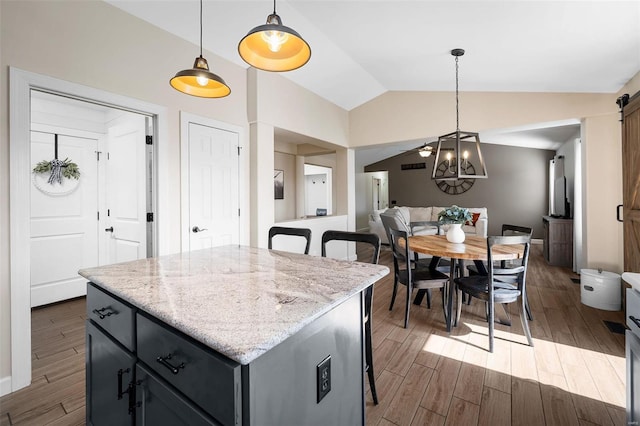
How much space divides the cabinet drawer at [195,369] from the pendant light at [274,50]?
4.05 feet

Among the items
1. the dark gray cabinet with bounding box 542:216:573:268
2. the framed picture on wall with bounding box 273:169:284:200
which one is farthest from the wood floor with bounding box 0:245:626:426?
the framed picture on wall with bounding box 273:169:284:200

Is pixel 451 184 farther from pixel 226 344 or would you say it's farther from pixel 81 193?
pixel 226 344

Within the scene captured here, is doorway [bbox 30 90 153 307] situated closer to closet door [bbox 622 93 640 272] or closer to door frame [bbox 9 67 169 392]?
door frame [bbox 9 67 169 392]

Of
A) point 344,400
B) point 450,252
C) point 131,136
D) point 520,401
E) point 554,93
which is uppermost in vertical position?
point 554,93

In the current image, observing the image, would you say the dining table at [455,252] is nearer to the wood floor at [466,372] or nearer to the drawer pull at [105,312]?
the wood floor at [466,372]

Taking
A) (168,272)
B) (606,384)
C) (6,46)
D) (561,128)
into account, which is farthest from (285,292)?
(561,128)

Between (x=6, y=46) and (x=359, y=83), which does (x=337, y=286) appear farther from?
(x=359, y=83)

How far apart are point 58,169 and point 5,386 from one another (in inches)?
97.4

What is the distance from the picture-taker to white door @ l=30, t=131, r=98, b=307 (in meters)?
3.28

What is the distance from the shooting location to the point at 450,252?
8.35 ft

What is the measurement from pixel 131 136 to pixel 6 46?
1137 millimetres

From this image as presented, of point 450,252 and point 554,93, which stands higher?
point 554,93

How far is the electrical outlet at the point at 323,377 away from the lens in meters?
0.95

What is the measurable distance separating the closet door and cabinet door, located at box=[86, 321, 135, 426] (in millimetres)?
3634
